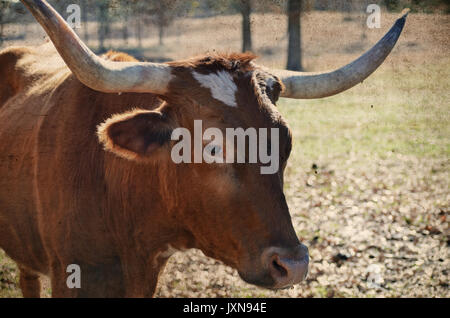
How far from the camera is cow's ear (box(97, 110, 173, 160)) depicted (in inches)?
111

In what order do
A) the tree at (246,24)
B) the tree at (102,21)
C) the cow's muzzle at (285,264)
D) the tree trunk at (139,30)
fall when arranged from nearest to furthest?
the cow's muzzle at (285,264)
the tree at (102,21)
the tree at (246,24)
the tree trunk at (139,30)

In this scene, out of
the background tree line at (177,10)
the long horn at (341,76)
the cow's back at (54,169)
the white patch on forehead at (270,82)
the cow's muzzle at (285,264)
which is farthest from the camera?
the background tree line at (177,10)

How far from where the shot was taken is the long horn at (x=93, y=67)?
238cm

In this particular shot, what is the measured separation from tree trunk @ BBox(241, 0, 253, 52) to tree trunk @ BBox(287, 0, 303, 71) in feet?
1.42

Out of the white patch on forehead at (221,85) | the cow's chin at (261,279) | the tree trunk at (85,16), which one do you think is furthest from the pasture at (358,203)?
the cow's chin at (261,279)

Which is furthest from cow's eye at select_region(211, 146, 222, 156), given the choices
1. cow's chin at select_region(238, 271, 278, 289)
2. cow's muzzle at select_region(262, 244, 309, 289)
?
cow's chin at select_region(238, 271, 278, 289)

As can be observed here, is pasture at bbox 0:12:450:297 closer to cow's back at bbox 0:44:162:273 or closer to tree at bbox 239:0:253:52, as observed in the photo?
tree at bbox 239:0:253:52

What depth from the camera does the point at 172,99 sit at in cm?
288

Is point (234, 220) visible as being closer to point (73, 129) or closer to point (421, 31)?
point (73, 129)

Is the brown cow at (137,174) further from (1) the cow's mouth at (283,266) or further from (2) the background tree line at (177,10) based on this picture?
(2) the background tree line at (177,10)

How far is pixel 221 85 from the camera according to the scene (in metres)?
2.82

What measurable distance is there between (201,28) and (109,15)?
3.31ft

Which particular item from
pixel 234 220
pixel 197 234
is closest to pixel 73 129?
pixel 197 234

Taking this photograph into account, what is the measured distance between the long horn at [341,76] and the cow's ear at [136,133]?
904mm
